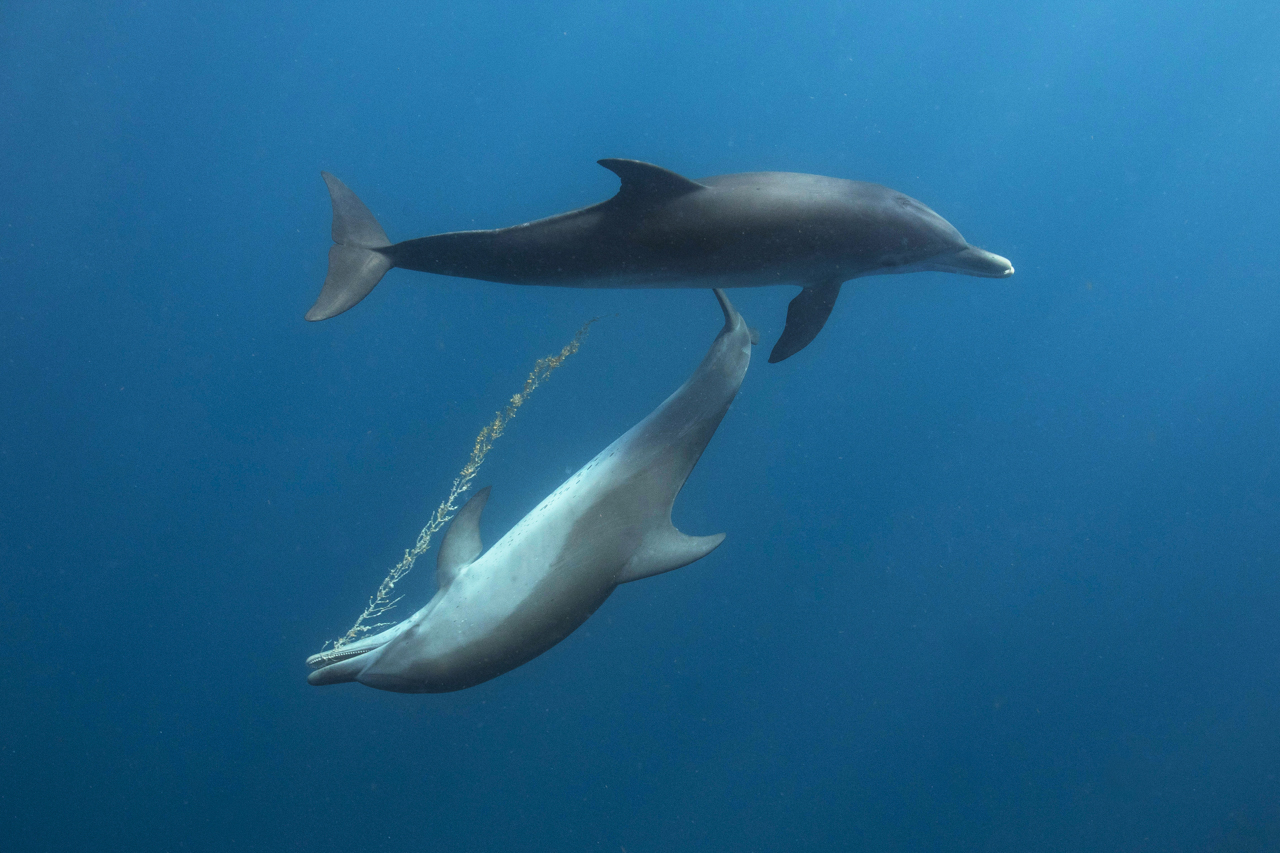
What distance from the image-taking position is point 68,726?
5.99 meters

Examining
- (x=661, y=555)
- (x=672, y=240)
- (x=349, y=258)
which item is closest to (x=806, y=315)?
Result: (x=672, y=240)

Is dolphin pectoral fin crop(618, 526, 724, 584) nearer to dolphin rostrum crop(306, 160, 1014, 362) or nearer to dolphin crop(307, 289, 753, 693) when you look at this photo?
dolphin crop(307, 289, 753, 693)


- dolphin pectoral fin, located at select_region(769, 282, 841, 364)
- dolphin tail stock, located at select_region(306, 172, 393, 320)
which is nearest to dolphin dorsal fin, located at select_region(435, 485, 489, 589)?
dolphin tail stock, located at select_region(306, 172, 393, 320)

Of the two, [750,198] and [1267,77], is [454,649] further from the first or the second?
[1267,77]

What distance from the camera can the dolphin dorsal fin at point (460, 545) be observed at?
4055mm

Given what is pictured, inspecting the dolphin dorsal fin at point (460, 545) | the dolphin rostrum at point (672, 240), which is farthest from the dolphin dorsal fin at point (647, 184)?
the dolphin dorsal fin at point (460, 545)

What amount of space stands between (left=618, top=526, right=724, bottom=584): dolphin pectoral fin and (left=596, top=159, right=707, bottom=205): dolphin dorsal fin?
1855 millimetres

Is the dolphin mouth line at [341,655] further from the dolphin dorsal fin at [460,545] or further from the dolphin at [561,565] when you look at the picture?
the dolphin dorsal fin at [460,545]

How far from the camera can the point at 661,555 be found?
365 cm

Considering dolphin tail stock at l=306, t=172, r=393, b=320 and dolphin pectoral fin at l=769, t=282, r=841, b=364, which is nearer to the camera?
dolphin tail stock at l=306, t=172, r=393, b=320

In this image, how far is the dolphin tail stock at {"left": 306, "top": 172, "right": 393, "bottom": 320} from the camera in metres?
3.19

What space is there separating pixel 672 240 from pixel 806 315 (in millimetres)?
1186

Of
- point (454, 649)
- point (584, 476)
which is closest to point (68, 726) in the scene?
point (454, 649)

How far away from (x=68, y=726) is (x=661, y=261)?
717 centimetres
